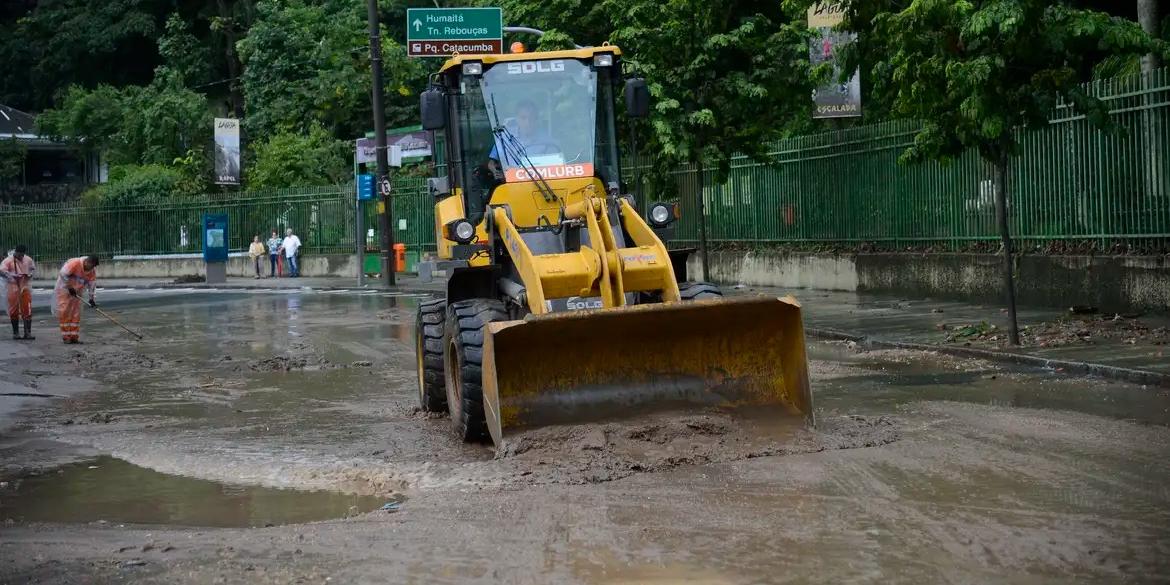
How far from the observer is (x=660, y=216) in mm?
11859

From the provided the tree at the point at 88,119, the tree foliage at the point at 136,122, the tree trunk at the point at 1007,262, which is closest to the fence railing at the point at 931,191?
the tree trunk at the point at 1007,262

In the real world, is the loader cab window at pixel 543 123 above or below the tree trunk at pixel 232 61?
below

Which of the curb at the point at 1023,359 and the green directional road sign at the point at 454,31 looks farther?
the green directional road sign at the point at 454,31

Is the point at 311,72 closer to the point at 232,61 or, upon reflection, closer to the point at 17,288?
the point at 232,61

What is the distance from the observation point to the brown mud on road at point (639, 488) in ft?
21.4

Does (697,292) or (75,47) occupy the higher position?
(75,47)

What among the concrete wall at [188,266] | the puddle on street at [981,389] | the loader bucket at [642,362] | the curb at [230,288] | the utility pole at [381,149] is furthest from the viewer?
the concrete wall at [188,266]

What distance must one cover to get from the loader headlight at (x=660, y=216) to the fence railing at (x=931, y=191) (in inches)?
279

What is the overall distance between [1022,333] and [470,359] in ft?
28.4

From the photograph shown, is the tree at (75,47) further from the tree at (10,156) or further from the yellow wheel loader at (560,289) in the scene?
the yellow wheel loader at (560,289)

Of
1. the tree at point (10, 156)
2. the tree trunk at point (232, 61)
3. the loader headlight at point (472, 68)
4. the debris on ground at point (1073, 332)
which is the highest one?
the tree trunk at point (232, 61)

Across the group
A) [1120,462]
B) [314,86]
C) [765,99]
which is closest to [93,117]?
[314,86]

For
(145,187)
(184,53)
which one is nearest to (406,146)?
(145,187)

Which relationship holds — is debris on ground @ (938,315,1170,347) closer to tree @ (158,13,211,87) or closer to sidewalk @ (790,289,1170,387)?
sidewalk @ (790,289,1170,387)
